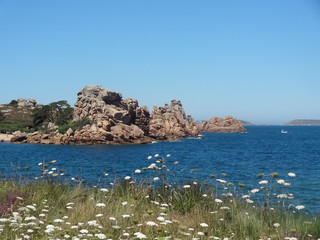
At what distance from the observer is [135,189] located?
9.57 meters

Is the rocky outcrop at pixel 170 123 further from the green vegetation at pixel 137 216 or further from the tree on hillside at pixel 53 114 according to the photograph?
the green vegetation at pixel 137 216

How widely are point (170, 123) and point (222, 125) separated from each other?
63.0m

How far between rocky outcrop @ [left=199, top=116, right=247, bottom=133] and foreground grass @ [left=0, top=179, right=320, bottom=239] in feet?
509

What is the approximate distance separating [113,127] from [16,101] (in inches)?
2974

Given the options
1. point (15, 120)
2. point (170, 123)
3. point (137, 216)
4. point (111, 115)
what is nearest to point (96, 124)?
point (111, 115)

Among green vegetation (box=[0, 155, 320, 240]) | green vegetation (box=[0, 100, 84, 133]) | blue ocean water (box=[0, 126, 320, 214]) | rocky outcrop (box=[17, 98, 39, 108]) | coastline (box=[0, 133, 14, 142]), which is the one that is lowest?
blue ocean water (box=[0, 126, 320, 214])

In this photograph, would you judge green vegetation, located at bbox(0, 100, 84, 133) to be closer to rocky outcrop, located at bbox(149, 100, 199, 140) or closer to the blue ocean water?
rocky outcrop, located at bbox(149, 100, 199, 140)

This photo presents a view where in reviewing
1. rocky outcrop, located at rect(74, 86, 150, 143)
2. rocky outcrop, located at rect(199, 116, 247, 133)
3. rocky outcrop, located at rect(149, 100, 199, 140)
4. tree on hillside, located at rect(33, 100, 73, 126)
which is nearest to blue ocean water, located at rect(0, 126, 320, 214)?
rocky outcrop, located at rect(74, 86, 150, 143)

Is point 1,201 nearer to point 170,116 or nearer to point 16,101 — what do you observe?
point 170,116

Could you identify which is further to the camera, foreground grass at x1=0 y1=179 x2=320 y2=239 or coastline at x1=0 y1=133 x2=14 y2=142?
coastline at x1=0 y1=133 x2=14 y2=142

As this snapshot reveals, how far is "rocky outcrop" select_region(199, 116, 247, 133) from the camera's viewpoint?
164 meters

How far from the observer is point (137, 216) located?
7.28m

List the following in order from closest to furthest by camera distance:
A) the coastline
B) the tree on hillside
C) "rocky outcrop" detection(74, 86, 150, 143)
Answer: "rocky outcrop" detection(74, 86, 150, 143), the coastline, the tree on hillside

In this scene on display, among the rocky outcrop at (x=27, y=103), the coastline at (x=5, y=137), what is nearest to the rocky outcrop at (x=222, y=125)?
the rocky outcrop at (x=27, y=103)
